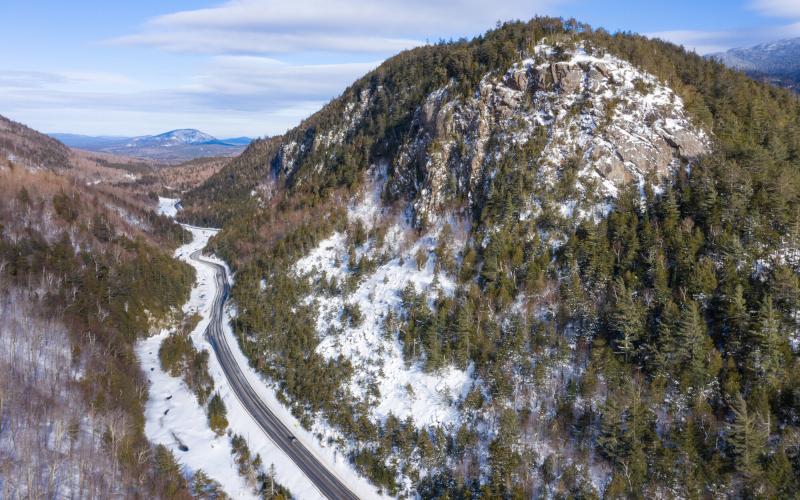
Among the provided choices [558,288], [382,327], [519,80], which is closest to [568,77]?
[519,80]

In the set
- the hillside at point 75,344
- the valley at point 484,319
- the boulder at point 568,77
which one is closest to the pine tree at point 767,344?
the valley at point 484,319

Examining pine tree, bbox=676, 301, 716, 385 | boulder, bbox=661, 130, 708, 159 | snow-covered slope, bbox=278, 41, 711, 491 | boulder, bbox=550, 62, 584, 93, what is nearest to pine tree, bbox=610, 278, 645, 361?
pine tree, bbox=676, 301, 716, 385

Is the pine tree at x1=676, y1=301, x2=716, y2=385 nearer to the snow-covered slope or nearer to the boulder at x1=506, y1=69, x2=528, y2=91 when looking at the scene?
the snow-covered slope

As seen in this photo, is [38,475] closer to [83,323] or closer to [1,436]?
[1,436]

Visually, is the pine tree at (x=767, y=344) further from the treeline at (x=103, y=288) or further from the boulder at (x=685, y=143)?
the treeline at (x=103, y=288)

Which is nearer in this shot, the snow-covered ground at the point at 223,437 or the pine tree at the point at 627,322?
the pine tree at the point at 627,322

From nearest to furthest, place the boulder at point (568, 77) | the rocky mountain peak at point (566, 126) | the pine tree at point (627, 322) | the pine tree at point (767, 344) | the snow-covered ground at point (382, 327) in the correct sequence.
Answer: the pine tree at point (767, 344) < the pine tree at point (627, 322) < the snow-covered ground at point (382, 327) < the rocky mountain peak at point (566, 126) < the boulder at point (568, 77)

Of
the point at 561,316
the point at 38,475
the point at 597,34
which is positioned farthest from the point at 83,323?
the point at 597,34
